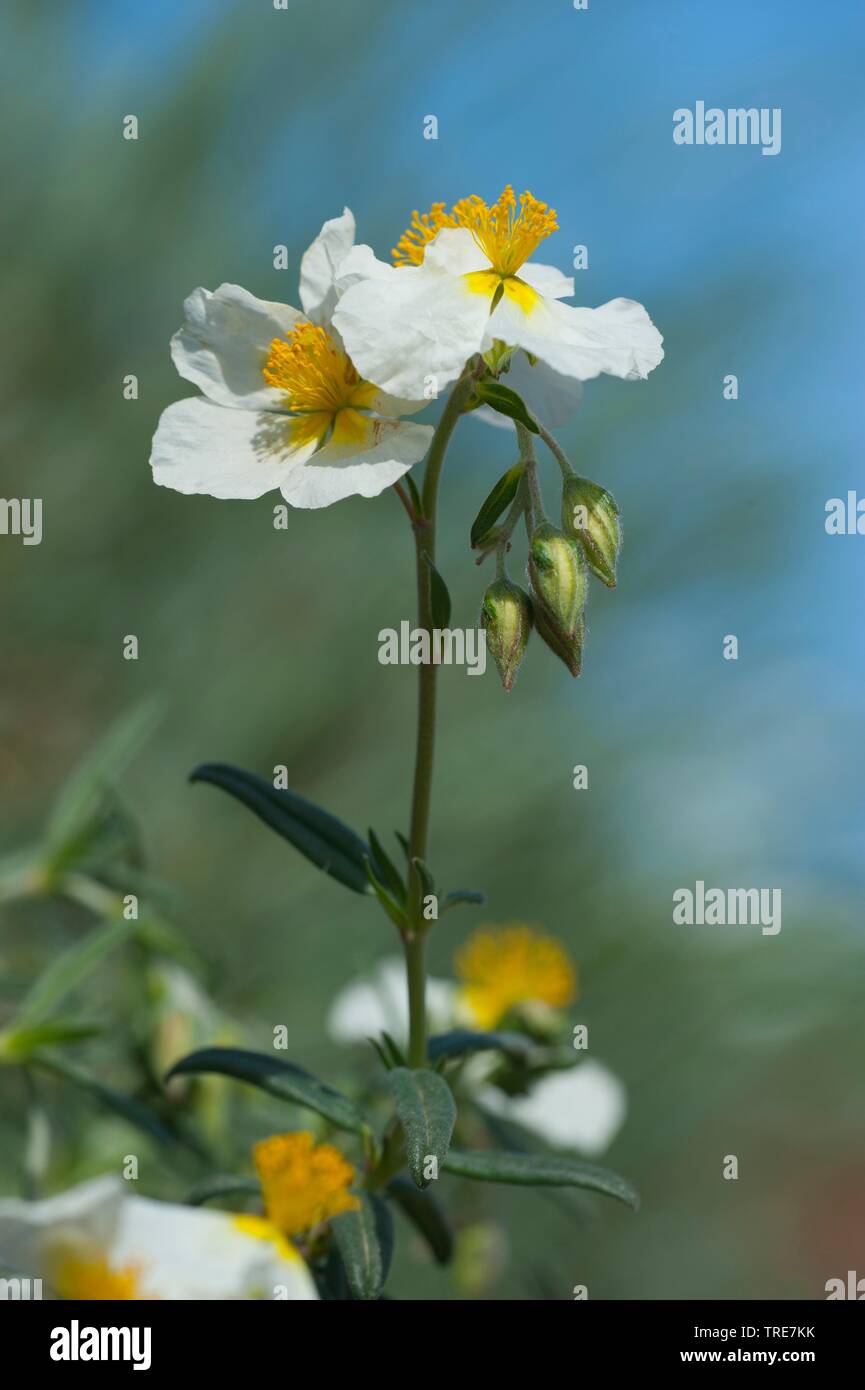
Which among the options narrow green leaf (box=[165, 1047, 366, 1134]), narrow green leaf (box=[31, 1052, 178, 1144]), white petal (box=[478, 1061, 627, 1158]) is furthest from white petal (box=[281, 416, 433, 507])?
white petal (box=[478, 1061, 627, 1158])

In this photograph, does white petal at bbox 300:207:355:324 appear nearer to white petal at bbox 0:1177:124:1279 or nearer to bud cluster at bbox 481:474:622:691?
bud cluster at bbox 481:474:622:691

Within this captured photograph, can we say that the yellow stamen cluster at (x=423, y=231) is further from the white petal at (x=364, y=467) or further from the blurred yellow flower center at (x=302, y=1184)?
the blurred yellow flower center at (x=302, y=1184)

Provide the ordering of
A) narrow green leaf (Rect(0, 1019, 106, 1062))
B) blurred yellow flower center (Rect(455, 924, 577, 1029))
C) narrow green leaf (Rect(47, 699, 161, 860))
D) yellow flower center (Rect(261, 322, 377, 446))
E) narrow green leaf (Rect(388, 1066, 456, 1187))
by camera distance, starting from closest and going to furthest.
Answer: narrow green leaf (Rect(388, 1066, 456, 1187)) < yellow flower center (Rect(261, 322, 377, 446)) < narrow green leaf (Rect(0, 1019, 106, 1062)) < narrow green leaf (Rect(47, 699, 161, 860)) < blurred yellow flower center (Rect(455, 924, 577, 1029))

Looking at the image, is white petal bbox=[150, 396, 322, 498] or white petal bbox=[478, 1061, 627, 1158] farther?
white petal bbox=[478, 1061, 627, 1158]

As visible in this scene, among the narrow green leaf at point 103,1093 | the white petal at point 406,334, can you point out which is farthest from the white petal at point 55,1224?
the white petal at point 406,334

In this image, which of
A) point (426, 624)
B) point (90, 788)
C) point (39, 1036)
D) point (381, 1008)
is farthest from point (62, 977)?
point (426, 624)
